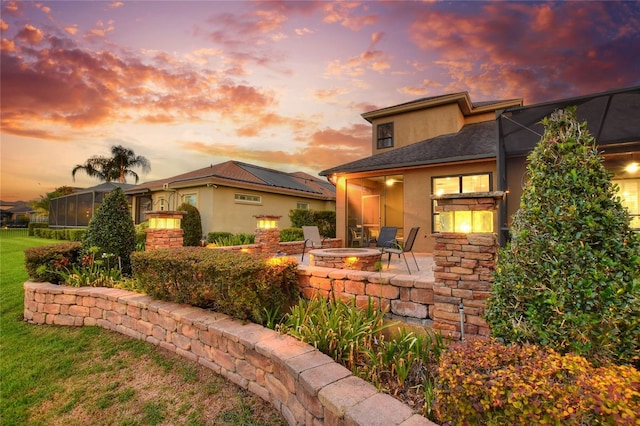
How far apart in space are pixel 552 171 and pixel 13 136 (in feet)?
52.2

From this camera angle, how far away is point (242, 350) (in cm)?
294

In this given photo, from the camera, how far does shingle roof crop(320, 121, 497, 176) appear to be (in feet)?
29.1

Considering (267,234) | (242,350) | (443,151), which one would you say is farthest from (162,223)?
(443,151)

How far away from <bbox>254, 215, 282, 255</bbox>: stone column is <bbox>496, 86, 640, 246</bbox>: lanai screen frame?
19.8 ft

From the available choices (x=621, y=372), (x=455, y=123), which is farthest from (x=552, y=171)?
(x=455, y=123)

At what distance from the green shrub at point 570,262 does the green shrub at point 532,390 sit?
208mm

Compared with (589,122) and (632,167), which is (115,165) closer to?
(589,122)

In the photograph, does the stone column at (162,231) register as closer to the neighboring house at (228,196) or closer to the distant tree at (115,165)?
the neighboring house at (228,196)

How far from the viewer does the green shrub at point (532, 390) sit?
1.31 metres

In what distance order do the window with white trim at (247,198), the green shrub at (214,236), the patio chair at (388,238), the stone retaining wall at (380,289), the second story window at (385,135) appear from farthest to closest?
the window with white trim at (247,198) → the second story window at (385,135) → the green shrub at (214,236) → the patio chair at (388,238) → the stone retaining wall at (380,289)

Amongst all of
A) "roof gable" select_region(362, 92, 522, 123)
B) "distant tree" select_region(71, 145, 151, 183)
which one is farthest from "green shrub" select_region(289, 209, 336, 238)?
"distant tree" select_region(71, 145, 151, 183)

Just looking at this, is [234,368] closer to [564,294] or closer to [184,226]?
[564,294]

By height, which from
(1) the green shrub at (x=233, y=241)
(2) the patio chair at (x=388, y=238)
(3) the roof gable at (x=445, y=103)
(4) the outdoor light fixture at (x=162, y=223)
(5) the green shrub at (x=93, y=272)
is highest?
(3) the roof gable at (x=445, y=103)

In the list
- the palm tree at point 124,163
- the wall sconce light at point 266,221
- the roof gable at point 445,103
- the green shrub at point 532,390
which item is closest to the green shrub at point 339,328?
the green shrub at point 532,390
